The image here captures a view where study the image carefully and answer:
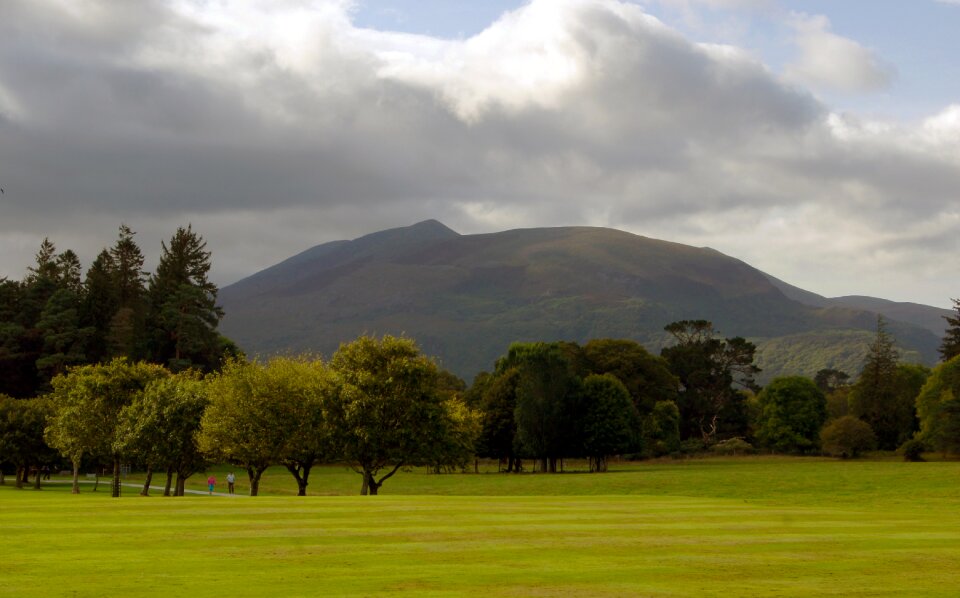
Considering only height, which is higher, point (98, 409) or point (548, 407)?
point (548, 407)

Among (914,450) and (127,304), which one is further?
(127,304)

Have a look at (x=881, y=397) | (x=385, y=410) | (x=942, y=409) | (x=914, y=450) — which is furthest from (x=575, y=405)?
(x=385, y=410)

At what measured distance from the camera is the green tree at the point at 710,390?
18738cm

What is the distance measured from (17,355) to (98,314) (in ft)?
58.7

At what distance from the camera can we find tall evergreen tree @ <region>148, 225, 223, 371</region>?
157 meters

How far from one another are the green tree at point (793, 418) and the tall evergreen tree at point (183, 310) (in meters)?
93.4

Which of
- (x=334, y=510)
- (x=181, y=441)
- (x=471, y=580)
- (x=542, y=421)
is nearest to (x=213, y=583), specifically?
(x=471, y=580)

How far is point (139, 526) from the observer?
116 feet

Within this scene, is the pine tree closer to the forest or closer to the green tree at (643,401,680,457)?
the forest

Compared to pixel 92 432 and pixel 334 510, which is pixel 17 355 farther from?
pixel 334 510

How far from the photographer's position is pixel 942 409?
121 metres

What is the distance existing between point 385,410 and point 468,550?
47421 millimetres

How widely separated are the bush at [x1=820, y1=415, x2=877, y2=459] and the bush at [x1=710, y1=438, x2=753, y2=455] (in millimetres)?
18515

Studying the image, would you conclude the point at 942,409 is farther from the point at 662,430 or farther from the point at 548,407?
the point at 548,407
